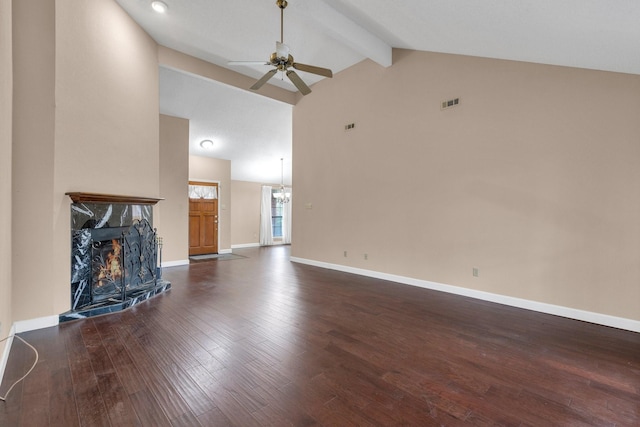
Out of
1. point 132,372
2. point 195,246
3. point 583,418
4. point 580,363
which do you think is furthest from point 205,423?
point 195,246

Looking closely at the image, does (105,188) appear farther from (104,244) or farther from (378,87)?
(378,87)

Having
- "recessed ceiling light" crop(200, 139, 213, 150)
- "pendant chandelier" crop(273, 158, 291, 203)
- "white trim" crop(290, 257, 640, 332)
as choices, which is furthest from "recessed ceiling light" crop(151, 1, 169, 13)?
"pendant chandelier" crop(273, 158, 291, 203)

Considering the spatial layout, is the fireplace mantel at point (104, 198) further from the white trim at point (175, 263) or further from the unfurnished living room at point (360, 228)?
the white trim at point (175, 263)

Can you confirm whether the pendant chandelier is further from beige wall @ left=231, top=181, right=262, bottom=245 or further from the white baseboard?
the white baseboard

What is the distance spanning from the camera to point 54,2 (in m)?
2.85

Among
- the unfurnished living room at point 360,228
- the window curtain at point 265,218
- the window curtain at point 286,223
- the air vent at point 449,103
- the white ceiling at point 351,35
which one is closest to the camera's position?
the unfurnished living room at point 360,228

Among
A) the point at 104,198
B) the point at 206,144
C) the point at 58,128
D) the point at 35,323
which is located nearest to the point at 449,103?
the point at 104,198

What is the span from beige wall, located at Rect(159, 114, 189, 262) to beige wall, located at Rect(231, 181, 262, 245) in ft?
10.1

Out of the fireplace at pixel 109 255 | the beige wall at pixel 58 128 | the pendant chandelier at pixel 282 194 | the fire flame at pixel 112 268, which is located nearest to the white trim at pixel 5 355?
the beige wall at pixel 58 128

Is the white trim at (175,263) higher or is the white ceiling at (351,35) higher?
the white ceiling at (351,35)

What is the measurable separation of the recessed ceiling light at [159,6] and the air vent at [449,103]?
4188 millimetres

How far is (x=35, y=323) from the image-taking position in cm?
277

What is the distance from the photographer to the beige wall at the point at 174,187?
20.0 feet

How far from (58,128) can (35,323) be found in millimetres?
1989
